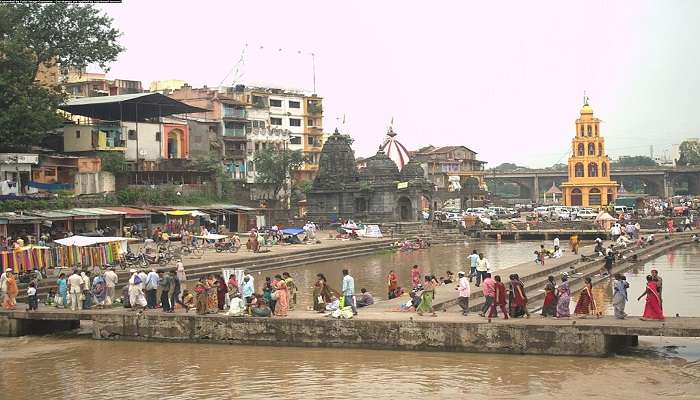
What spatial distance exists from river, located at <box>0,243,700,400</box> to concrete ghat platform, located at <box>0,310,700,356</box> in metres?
0.26

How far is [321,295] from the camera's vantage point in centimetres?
1828

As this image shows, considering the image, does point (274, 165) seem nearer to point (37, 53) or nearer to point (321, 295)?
point (37, 53)

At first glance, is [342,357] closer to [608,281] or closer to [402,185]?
[608,281]

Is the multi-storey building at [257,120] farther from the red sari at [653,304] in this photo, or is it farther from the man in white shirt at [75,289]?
the red sari at [653,304]

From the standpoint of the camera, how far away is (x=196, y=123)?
53.4 m

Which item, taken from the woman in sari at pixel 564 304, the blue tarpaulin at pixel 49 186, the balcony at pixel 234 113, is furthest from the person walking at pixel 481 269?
the balcony at pixel 234 113

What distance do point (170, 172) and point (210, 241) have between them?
7955 mm

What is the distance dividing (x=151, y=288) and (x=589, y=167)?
7144cm

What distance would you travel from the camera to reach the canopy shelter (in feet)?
141

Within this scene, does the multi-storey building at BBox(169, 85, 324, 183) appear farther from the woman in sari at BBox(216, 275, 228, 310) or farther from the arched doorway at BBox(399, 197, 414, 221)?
the woman in sari at BBox(216, 275, 228, 310)

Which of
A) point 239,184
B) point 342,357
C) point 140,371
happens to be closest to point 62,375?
point 140,371

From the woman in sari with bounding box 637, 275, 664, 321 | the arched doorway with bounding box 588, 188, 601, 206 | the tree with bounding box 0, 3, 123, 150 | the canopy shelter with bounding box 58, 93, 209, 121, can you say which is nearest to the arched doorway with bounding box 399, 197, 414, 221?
the canopy shelter with bounding box 58, 93, 209, 121

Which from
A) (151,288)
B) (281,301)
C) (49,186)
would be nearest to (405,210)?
(49,186)

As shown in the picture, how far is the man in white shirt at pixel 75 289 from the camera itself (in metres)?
18.8
